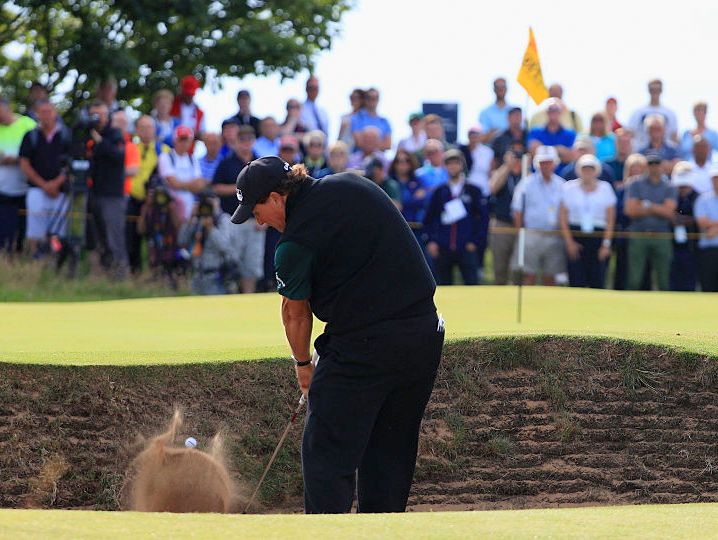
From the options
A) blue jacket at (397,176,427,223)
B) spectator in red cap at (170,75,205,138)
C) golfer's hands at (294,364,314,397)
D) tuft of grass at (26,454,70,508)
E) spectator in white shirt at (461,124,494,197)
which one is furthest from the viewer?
spectator in red cap at (170,75,205,138)


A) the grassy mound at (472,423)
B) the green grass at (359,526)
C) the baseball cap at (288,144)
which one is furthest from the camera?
the baseball cap at (288,144)

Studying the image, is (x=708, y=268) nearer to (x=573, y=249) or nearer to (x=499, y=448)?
(x=573, y=249)

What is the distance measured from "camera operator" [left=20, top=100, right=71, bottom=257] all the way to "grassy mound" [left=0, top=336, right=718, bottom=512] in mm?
8116

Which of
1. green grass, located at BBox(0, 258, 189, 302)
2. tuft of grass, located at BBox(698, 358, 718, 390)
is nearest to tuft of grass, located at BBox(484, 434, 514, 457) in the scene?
tuft of grass, located at BBox(698, 358, 718, 390)

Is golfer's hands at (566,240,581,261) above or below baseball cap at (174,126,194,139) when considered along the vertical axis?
below

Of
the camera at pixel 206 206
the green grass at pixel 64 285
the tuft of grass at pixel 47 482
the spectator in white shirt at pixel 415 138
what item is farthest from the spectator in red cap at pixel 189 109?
the tuft of grass at pixel 47 482

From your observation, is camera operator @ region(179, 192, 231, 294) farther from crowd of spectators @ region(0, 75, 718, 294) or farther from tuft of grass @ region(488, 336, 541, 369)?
tuft of grass @ region(488, 336, 541, 369)

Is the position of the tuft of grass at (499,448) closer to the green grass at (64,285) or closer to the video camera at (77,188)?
the green grass at (64,285)

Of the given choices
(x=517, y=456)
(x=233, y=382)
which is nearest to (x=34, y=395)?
(x=233, y=382)

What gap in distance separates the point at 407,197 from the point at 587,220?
2244mm

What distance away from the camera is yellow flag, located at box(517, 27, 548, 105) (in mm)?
12789

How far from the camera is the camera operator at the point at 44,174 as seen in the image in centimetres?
1706

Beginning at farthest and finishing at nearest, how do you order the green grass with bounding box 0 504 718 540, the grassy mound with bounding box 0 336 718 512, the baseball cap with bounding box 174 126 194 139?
the baseball cap with bounding box 174 126 194 139
the grassy mound with bounding box 0 336 718 512
the green grass with bounding box 0 504 718 540

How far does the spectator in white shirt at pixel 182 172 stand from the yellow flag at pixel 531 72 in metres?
5.73
